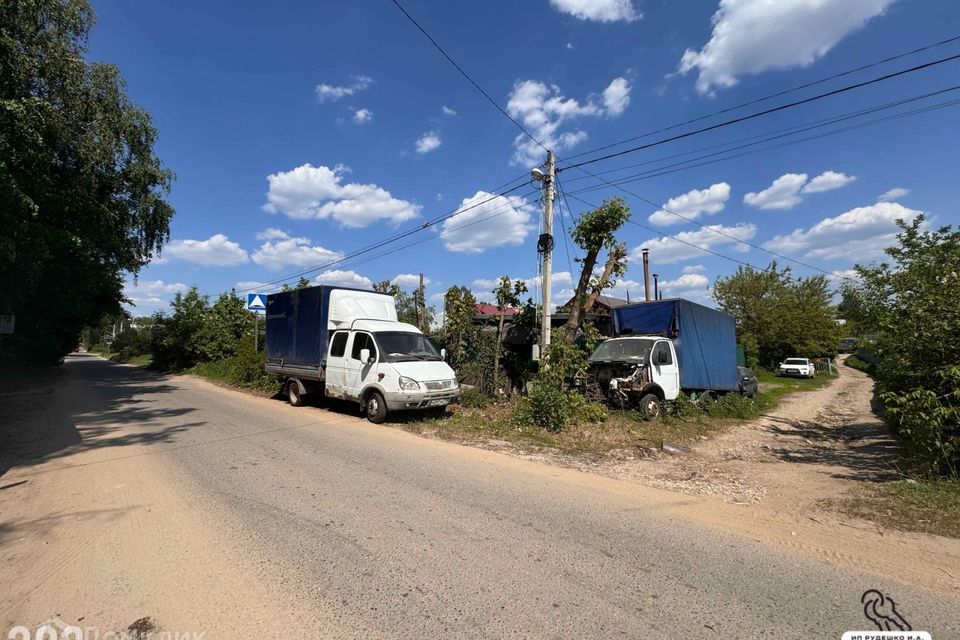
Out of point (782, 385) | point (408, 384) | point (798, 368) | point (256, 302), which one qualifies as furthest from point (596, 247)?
point (798, 368)

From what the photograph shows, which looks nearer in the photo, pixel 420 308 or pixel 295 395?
pixel 295 395

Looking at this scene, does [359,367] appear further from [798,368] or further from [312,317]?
[798,368]

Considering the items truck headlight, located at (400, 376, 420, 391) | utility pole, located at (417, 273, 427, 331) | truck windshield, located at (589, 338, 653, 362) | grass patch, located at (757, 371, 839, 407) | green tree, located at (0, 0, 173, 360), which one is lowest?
grass patch, located at (757, 371, 839, 407)

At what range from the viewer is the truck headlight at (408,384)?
30.9ft

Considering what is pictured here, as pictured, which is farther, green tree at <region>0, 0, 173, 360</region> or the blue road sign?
the blue road sign

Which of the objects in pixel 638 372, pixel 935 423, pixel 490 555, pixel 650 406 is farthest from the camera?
pixel 638 372

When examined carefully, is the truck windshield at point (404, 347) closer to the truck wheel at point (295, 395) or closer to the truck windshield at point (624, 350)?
the truck wheel at point (295, 395)

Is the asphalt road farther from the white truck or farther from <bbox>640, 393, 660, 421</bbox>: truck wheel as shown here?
<bbox>640, 393, 660, 421</bbox>: truck wheel

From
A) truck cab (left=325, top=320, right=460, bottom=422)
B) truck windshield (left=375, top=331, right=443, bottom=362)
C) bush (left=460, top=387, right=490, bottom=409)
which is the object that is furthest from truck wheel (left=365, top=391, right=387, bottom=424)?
bush (left=460, top=387, right=490, bottom=409)

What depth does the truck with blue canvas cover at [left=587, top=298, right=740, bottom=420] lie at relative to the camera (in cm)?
1112

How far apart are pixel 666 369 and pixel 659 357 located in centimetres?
45

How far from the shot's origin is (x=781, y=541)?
4.02 metres

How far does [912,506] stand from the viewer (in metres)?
4.79

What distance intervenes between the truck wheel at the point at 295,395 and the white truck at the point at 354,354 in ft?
0.09
